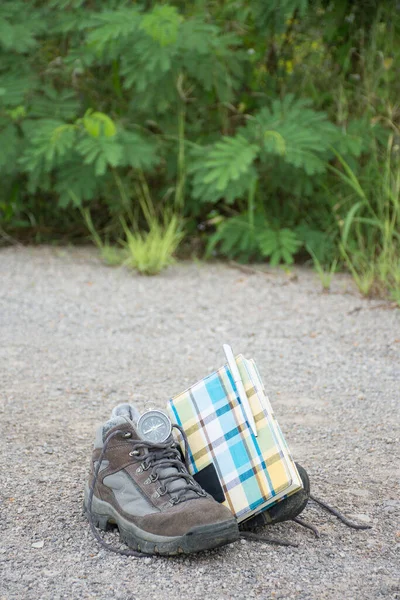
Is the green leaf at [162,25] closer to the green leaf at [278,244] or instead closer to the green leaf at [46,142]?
the green leaf at [46,142]

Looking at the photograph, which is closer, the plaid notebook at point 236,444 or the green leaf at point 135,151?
the plaid notebook at point 236,444

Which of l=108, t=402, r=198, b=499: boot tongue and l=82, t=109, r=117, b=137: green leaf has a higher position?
l=108, t=402, r=198, b=499: boot tongue

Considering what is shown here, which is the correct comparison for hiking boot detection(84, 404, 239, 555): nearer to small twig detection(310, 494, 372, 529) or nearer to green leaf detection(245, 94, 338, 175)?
small twig detection(310, 494, 372, 529)

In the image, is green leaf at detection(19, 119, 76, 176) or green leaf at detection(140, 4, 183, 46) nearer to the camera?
green leaf at detection(140, 4, 183, 46)

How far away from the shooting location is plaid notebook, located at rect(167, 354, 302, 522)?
75.1 inches

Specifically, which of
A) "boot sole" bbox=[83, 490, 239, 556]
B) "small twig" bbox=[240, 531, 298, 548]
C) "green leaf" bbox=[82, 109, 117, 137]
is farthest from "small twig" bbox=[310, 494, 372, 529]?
"green leaf" bbox=[82, 109, 117, 137]

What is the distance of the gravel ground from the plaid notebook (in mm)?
138

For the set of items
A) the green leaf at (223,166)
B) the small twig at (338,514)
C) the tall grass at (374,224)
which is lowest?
the tall grass at (374,224)

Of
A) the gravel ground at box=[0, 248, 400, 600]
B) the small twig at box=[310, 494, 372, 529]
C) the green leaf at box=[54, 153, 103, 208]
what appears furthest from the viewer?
the green leaf at box=[54, 153, 103, 208]

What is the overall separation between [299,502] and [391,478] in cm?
51

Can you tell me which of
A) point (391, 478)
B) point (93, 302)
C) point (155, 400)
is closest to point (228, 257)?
point (93, 302)

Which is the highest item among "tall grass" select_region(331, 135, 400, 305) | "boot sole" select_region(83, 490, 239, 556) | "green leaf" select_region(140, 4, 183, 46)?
"green leaf" select_region(140, 4, 183, 46)

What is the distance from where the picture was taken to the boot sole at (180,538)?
1797mm

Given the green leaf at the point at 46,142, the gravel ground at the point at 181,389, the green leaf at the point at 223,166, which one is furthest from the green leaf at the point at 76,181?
the green leaf at the point at 223,166
